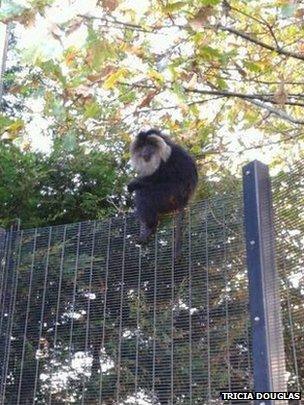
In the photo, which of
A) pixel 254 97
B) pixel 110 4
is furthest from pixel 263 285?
pixel 254 97

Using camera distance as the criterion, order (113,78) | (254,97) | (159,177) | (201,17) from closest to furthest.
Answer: (201,17) < (113,78) < (254,97) < (159,177)

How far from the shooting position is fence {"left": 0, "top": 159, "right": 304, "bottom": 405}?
3012 millimetres

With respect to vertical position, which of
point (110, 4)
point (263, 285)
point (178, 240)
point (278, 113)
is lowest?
point (263, 285)

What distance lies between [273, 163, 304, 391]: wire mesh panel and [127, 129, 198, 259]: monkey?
1181mm

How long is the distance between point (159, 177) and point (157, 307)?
6.28 feet

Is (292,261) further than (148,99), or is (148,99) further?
(148,99)

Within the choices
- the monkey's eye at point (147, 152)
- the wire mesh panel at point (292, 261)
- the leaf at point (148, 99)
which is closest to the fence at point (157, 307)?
the wire mesh panel at point (292, 261)

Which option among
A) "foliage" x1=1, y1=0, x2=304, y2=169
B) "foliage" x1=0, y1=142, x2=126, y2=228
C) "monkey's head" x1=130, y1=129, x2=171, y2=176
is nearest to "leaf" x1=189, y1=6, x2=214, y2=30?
"foliage" x1=1, y1=0, x2=304, y2=169

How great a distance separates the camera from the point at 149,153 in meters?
5.48

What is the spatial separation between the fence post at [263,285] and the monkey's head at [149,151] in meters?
2.07

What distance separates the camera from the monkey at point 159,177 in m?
4.70

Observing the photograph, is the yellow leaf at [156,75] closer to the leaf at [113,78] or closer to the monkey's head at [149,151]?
the leaf at [113,78]

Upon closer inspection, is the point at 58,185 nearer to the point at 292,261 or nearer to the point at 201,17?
the point at 201,17

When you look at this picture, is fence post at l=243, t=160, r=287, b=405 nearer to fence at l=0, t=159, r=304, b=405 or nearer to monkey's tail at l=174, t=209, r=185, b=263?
fence at l=0, t=159, r=304, b=405
